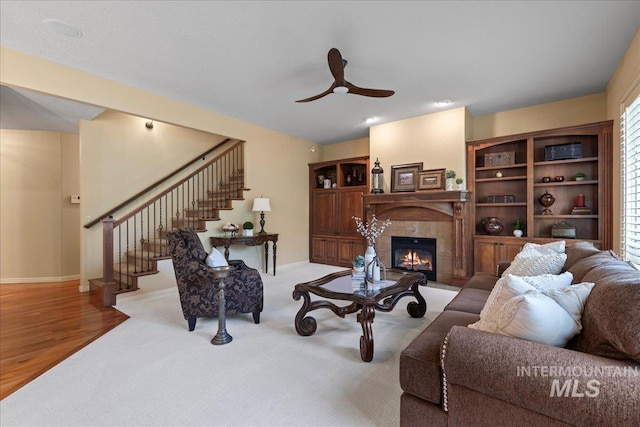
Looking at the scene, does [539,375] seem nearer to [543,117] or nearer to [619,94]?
[619,94]

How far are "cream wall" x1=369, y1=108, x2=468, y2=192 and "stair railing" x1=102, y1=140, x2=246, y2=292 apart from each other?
2734 mm

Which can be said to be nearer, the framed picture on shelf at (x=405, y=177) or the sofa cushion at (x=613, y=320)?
the sofa cushion at (x=613, y=320)

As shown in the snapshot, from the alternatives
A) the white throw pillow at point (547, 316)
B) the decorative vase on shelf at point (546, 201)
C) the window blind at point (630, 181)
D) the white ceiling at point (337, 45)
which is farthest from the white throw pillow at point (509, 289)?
Result: the decorative vase on shelf at point (546, 201)

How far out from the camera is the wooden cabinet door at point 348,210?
605 centimetres

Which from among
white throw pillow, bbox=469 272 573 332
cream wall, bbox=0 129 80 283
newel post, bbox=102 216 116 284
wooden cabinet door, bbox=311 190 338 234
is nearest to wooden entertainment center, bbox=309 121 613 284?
wooden cabinet door, bbox=311 190 338 234

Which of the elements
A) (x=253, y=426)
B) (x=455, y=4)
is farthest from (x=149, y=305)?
(x=455, y=4)

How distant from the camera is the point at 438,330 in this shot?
1742 millimetres

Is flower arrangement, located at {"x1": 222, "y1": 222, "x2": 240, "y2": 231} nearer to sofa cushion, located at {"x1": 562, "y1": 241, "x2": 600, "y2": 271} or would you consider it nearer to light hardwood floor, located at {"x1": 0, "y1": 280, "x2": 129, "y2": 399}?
light hardwood floor, located at {"x1": 0, "y1": 280, "x2": 129, "y2": 399}

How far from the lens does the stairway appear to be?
4.00 m

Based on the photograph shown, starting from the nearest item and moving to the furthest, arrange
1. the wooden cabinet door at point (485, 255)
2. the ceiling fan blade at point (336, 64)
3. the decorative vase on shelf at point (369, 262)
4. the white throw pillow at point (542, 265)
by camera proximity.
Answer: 1. the white throw pillow at point (542, 265)
2. the ceiling fan blade at point (336, 64)
3. the decorative vase on shelf at point (369, 262)
4. the wooden cabinet door at point (485, 255)

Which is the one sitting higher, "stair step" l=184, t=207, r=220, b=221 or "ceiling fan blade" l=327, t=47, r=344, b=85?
"ceiling fan blade" l=327, t=47, r=344, b=85

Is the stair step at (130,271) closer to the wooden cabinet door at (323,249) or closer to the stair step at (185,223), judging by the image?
the stair step at (185,223)

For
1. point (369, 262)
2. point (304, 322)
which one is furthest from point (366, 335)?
point (369, 262)

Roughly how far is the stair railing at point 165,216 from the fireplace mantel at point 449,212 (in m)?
3.05
